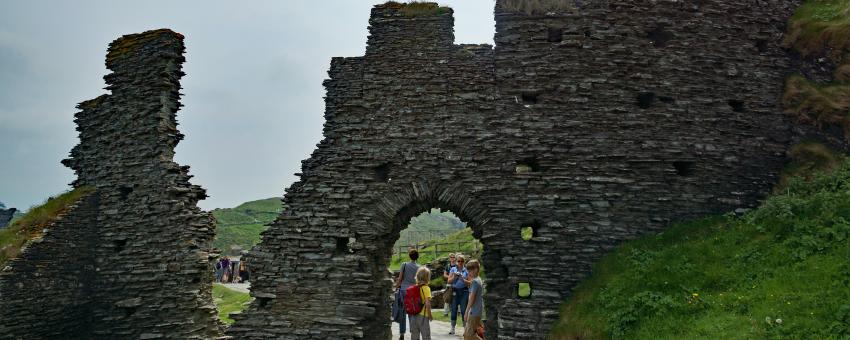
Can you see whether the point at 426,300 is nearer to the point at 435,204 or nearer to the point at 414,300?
the point at 414,300

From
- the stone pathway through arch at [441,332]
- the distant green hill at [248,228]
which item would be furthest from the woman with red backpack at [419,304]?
the distant green hill at [248,228]

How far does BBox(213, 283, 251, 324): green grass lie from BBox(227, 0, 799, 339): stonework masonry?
6.27m

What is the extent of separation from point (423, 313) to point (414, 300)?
288 mm

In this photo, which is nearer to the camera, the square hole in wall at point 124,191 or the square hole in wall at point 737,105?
the square hole in wall at point 737,105

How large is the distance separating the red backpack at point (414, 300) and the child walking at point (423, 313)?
5 cm

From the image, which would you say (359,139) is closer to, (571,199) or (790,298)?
(571,199)

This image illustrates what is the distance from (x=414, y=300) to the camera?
9773 mm

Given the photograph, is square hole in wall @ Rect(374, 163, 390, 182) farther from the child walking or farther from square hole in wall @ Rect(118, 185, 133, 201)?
square hole in wall @ Rect(118, 185, 133, 201)

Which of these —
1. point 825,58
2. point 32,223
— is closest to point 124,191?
point 32,223

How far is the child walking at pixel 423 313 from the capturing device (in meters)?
9.78

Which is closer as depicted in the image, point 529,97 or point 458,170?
point 458,170

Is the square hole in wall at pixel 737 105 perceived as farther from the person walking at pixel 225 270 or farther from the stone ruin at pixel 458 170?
the person walking at pixel 225 270

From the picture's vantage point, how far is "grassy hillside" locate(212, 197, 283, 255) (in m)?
48.9

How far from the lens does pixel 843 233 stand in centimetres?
795
